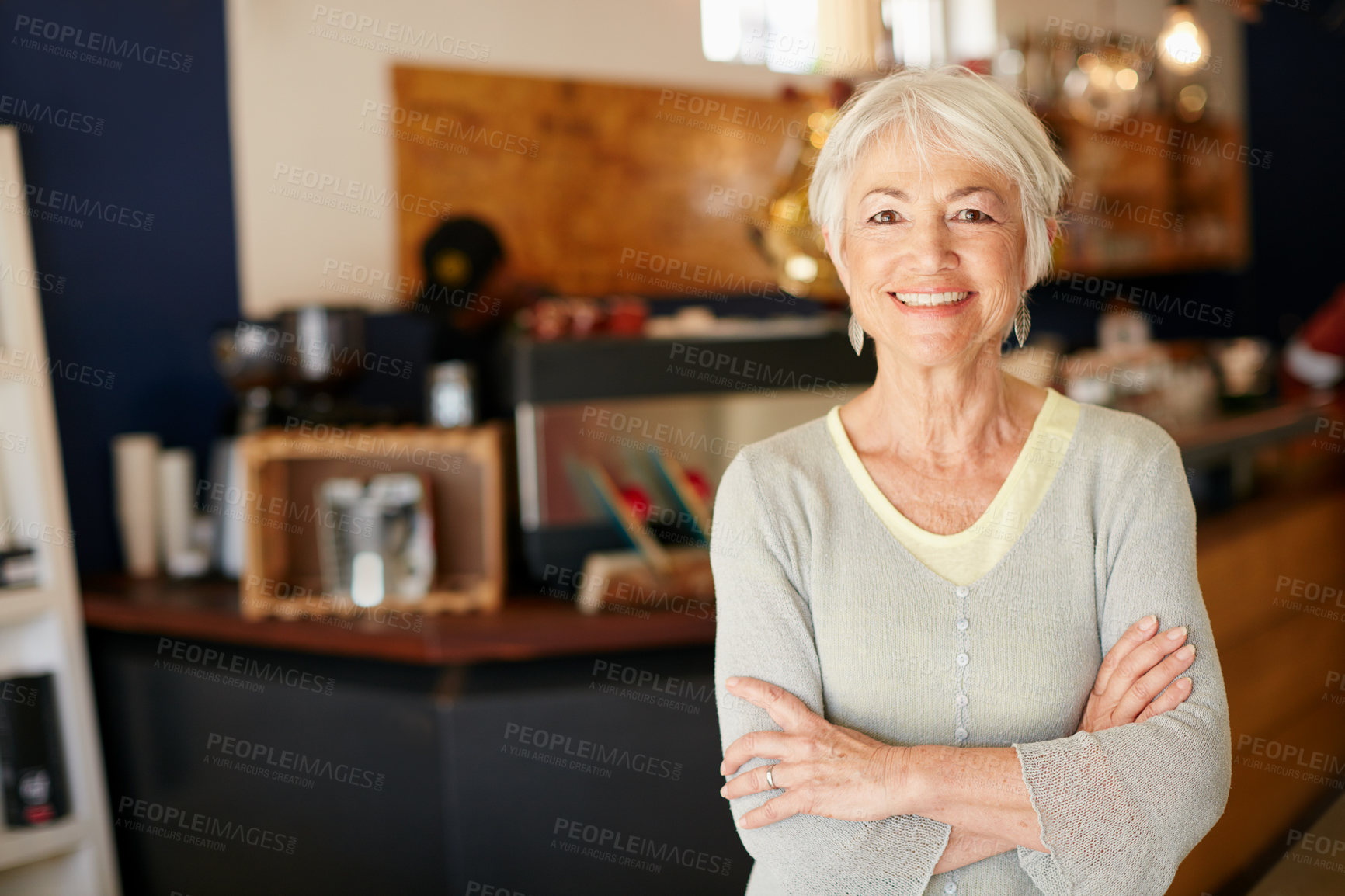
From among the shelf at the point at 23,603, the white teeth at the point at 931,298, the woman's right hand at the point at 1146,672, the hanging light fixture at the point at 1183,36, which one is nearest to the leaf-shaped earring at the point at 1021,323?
the white teeth at the point at 931,298

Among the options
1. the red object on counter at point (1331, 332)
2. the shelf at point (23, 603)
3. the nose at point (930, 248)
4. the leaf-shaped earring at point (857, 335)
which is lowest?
the shelf at point (23, 603)

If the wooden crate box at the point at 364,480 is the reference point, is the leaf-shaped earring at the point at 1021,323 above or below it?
above

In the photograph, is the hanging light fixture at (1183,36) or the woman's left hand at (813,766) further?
the hanging light fixture at (1183,36)

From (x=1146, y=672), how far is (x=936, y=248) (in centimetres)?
51

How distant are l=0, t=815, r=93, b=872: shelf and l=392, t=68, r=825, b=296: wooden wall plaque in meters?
1.84

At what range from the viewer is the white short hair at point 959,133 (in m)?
1.25

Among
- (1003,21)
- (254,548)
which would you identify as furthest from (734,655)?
(1003,21)

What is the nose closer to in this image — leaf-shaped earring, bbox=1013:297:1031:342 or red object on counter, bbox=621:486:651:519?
leaf-shaped earring, bbox=1013:297:1031:342

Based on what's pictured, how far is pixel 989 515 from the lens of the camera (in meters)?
1.30

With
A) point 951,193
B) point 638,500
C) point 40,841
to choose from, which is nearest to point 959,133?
point 951,193

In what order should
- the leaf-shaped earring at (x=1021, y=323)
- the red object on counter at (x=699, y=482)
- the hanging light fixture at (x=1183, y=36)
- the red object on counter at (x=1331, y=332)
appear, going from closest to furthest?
the leaf-shaped earring at (x=1021, y=323)
the red object on counter at (x=699, y=482)
the hanging light fixture at (x=1183, y=36)
the red object on counter at (x=1331, y=332)

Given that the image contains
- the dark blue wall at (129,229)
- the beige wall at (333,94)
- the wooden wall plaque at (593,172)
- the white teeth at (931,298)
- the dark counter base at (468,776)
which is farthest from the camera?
the wooden wall plaque at (593,172)

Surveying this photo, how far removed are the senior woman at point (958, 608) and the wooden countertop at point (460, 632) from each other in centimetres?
94

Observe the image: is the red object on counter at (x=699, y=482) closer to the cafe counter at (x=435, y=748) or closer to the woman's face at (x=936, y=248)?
the cafe counter at (x=435, y=748)
